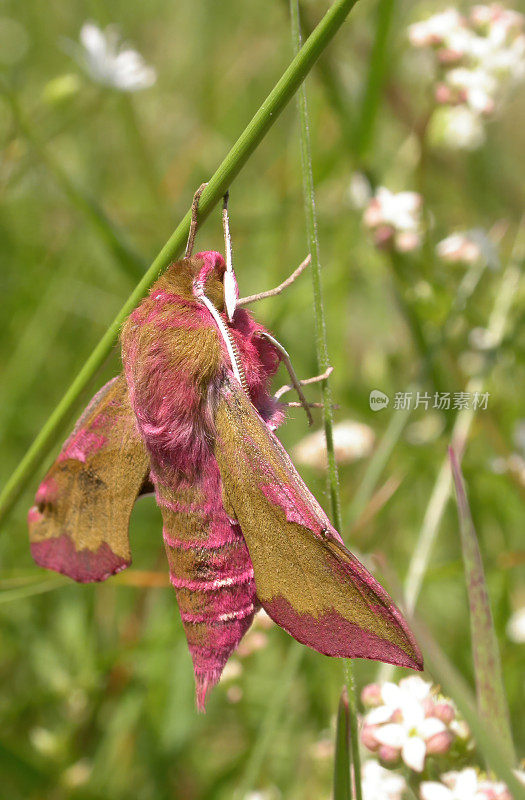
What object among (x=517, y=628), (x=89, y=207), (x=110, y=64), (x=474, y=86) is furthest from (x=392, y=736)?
(x=110, y=64)

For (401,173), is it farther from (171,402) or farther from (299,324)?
(171,402)

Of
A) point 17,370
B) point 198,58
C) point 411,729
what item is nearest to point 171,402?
point 411,729

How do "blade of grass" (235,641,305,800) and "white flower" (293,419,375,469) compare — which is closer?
"blade of grass" (235,641,305,800)

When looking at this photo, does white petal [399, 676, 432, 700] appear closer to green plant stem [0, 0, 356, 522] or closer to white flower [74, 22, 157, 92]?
green plant stem [0, 0, 356, 522]

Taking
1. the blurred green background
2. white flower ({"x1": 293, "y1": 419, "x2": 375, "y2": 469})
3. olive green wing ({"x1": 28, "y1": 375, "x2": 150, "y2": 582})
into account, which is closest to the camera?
olive green wing ({"x1": 28, "y1": 375, "x2": 150, "y2": 582})

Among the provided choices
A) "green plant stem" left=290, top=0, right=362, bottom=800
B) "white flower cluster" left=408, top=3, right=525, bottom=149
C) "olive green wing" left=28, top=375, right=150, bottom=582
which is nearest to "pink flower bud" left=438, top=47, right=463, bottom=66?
"white flower cluster" left=408, top=3, right=525, bottom=149

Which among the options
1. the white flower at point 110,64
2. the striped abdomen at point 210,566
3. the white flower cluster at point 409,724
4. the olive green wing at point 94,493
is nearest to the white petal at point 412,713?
the white flower cluster at point 409,724
